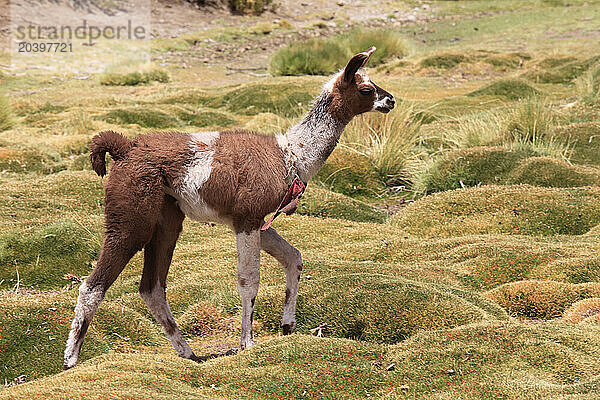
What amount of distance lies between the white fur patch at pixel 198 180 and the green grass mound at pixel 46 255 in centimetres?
326

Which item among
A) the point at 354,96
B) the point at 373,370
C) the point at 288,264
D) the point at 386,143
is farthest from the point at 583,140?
the point at 373,370

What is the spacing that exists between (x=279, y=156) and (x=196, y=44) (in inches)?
1025

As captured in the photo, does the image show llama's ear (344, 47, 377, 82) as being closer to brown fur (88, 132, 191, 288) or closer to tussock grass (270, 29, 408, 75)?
brown fur (88, 132, 191, 288)

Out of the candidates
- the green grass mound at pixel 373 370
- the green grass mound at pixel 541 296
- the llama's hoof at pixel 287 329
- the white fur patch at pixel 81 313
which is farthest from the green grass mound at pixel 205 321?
the green grass mound at pixel 541 296

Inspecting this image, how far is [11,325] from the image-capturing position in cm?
620

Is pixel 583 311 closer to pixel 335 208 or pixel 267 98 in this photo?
pixel 335 208

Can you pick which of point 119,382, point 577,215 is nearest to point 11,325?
point 119,382

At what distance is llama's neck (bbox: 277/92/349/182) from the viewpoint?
20.0 ft

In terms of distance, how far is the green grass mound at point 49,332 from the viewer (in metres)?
5.89

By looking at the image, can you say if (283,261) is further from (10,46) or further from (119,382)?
(10,46)

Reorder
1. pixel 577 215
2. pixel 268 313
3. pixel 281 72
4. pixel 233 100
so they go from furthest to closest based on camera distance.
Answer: pixel 281 72
pixel 233 100
pixel 577 215
pixel 268 313

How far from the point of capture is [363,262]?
27.1 feet

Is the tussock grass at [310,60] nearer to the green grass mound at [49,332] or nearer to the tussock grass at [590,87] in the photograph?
the tussock grass at [590,87]

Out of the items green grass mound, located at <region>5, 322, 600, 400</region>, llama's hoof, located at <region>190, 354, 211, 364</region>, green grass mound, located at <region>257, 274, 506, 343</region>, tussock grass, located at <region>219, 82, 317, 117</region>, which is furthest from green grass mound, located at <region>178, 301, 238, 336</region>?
tussock grass, located at <region>219, 82, 317, 117</region>
